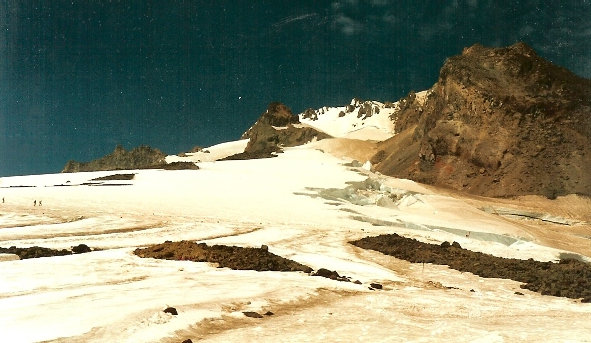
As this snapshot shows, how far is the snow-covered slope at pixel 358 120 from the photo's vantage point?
4031 inches

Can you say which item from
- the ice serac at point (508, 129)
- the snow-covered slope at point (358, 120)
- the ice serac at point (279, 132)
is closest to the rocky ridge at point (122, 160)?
the ice serac at point (279, 132)

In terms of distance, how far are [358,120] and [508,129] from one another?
254 ft

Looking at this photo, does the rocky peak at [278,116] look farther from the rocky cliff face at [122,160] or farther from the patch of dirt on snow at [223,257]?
the patch of dirt on snow at [223,257]

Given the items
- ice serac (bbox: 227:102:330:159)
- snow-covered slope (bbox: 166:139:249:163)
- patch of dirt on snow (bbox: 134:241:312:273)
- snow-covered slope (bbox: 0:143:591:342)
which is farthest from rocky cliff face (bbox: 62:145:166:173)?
patch of dirt on snow (bbox: 134:241:312:273)

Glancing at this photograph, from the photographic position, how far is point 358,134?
104m

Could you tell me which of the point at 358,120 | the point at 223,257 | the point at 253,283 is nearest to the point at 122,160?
the point at 358,120

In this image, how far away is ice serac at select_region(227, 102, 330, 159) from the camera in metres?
87.6

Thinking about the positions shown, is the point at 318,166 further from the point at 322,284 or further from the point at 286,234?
the point at 322,284

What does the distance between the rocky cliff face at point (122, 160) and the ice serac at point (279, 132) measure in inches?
696

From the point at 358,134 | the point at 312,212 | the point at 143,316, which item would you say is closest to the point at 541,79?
the point at 312,212

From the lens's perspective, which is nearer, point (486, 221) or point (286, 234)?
point (286, 234)

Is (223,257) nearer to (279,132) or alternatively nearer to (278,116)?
(279,132)

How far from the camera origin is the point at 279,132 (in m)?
91.0

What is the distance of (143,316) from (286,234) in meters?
13.6
